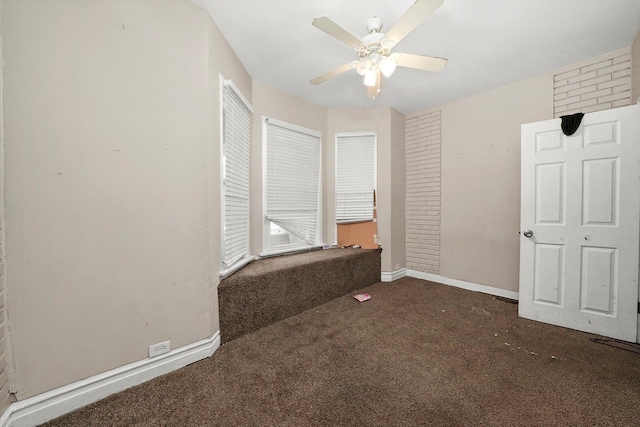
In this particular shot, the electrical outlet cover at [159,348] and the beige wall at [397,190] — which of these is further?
the beige wall at [397,190]

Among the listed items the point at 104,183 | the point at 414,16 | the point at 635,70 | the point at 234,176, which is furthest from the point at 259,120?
the point at 635,70

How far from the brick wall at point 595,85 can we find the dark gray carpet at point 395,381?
2.28 m

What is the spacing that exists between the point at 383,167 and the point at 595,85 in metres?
2.26

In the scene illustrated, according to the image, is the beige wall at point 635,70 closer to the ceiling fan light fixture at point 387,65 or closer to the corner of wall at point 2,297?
the ceiling fan light fixture at point 387,65

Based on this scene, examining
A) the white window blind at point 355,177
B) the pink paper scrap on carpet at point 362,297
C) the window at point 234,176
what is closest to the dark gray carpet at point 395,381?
the pink paper scrap on carpet at point 362,297

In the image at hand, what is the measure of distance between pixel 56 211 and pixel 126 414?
1.18 m

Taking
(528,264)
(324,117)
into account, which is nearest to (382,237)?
(528,264)

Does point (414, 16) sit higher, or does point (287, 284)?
point (414, 16)

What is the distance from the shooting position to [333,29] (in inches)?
60.6

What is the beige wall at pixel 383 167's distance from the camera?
3510mm

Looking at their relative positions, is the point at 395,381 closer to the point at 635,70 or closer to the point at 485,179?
the point at 485,179

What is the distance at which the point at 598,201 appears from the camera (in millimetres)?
2072

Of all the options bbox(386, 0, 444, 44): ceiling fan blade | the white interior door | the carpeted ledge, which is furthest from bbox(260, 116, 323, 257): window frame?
the white interior door

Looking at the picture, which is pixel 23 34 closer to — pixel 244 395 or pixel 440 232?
pixel 244 395
